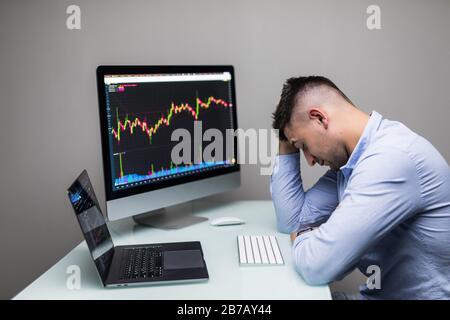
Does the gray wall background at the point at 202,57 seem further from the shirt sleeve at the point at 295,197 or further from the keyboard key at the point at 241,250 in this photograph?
the keyboard key at the point at 241,250

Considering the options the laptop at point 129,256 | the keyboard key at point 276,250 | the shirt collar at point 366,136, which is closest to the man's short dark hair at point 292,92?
the shirt collar at point 366,136

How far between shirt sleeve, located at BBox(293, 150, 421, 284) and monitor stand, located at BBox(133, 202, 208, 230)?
65cm

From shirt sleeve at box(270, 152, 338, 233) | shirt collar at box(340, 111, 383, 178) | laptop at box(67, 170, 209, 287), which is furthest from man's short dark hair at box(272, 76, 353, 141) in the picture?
laptop at box(67, 170, 209, 287)

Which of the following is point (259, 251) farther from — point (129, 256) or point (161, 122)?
point (161, 122)

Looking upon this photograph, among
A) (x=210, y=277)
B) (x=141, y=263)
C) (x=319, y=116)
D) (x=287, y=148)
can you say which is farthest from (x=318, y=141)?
(x=141, y=263)

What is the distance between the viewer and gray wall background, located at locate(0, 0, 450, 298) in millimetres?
2105

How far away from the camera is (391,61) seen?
2.12m

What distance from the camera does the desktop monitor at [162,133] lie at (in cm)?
160

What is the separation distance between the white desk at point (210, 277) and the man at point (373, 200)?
3.0 inches

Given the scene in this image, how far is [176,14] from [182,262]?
1.14m

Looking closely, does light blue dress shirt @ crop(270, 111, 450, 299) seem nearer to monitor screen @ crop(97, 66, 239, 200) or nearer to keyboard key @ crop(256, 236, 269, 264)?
keyboard key @ crop(256, 236, 269, 264)

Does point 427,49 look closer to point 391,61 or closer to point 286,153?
point 391,61

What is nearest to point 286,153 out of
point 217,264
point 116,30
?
point 217,264

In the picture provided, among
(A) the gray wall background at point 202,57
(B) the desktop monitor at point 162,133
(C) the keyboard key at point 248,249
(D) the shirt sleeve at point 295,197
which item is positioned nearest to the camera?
(C) the keyboard key at point 248,249
